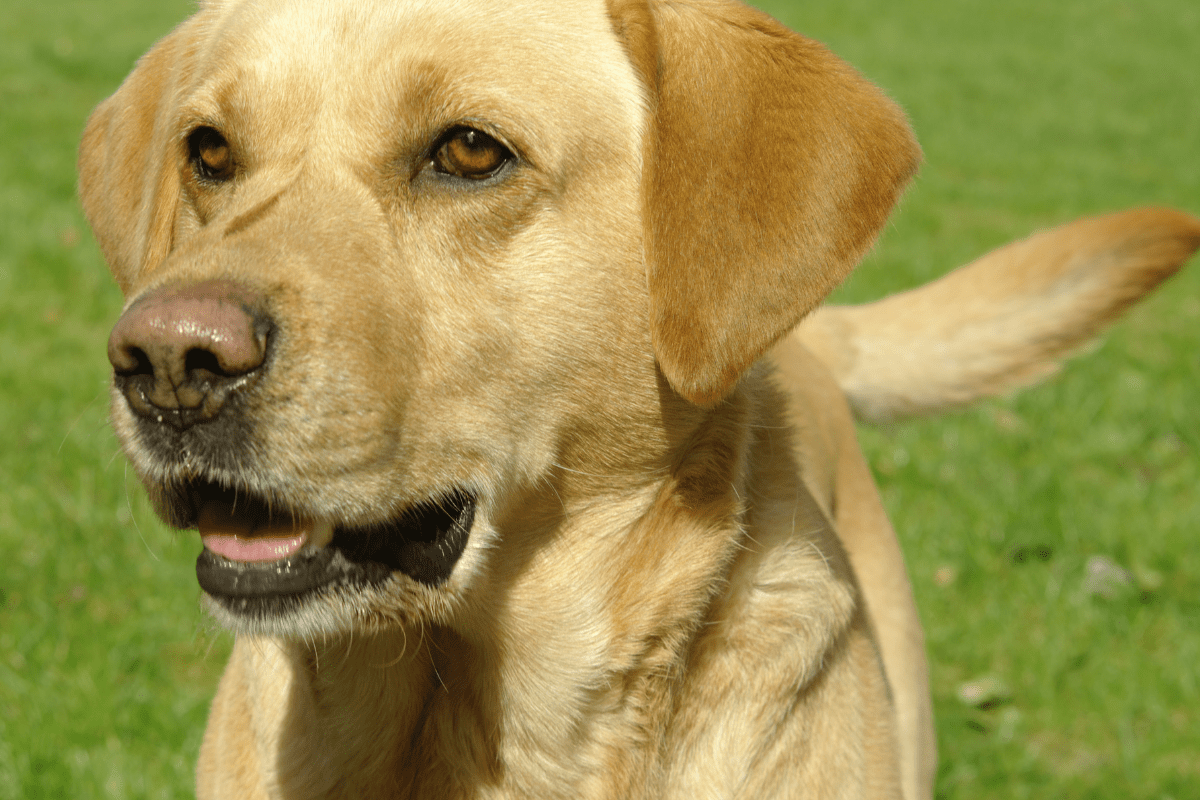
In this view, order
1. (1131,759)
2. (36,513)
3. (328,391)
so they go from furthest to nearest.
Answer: (36,513)
(1131,759)
(328,391)

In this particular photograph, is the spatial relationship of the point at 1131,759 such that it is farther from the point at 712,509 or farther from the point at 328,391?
the point at 328,391

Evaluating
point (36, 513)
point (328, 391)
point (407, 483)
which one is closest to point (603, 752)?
point (407, 483)

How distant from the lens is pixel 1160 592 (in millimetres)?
4555

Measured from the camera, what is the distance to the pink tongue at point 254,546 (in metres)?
2.13

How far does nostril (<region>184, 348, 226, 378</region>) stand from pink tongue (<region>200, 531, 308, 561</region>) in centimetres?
39

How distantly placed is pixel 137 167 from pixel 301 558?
1.28 meters

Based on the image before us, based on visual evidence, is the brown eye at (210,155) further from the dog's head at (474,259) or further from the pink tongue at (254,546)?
the pink tongue at (254,546)

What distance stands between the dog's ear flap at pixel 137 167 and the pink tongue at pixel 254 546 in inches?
35.0

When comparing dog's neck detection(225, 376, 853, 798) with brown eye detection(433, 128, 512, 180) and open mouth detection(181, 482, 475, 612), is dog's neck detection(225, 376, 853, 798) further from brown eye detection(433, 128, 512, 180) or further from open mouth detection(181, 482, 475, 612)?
brown eye detection(433, 128, 512, 180)

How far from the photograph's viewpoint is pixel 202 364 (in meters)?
1.88

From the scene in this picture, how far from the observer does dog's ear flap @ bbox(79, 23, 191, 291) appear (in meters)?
2.73

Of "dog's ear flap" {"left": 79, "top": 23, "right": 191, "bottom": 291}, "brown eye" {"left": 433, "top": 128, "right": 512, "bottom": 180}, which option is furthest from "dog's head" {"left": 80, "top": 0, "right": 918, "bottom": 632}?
"dog's ear flap" {"left": 79, "top": 23, "right": 191, "bottom": 291}

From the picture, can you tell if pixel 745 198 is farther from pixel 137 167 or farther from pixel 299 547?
pixel 137 167

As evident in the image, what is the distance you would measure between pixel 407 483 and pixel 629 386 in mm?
534
